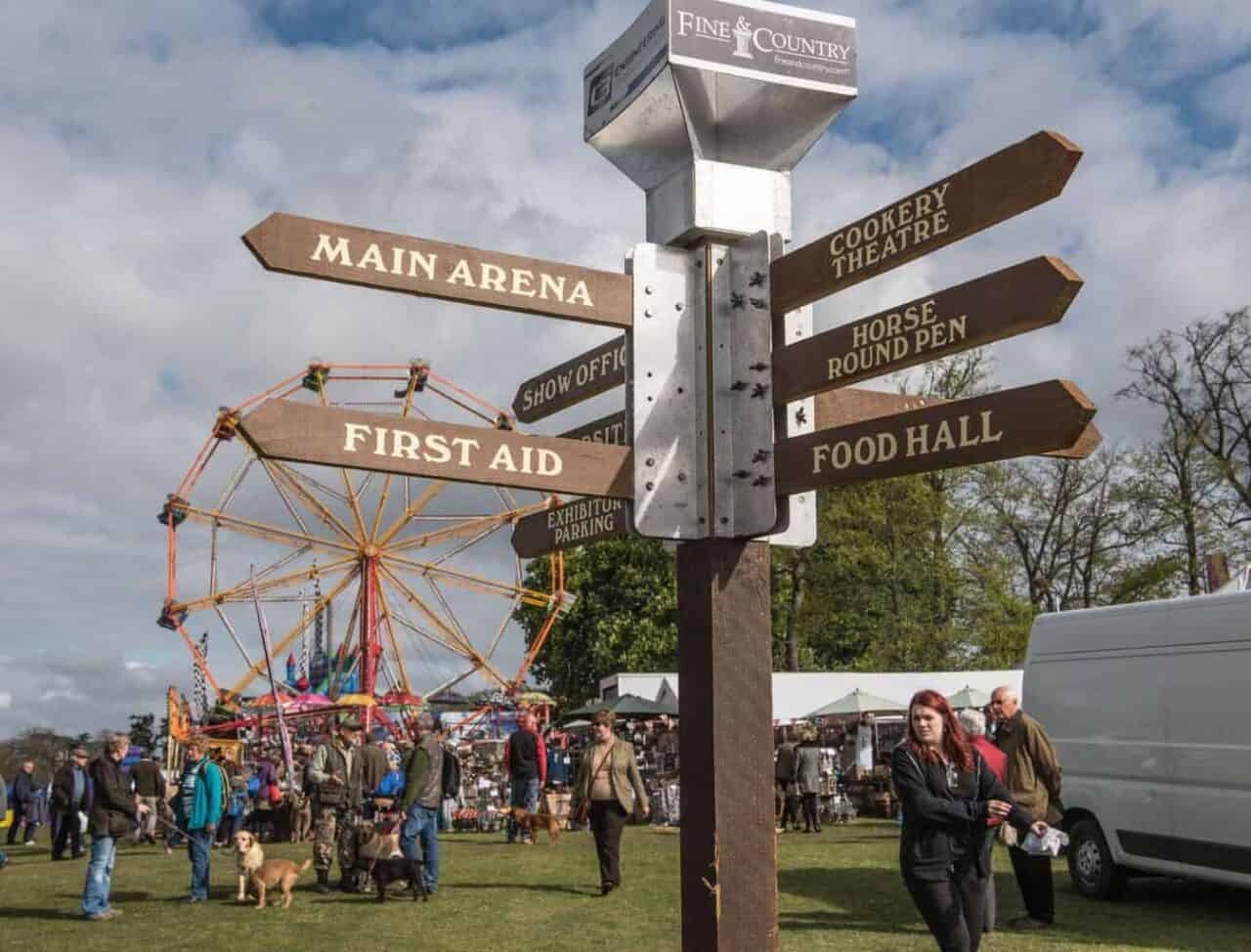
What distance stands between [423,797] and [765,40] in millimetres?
10131

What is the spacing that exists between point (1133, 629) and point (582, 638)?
34695 millimetres

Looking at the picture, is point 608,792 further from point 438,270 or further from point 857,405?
point 438,270

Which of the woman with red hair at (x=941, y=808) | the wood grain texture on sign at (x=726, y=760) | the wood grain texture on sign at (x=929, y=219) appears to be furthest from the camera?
the woman with red hair at (x=941, y=808)

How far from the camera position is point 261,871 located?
12500 millimetres

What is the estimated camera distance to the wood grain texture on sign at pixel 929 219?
325cm

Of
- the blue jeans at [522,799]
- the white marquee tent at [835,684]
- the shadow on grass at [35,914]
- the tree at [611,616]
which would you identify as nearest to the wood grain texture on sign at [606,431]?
the shadow on grass at [35,914]

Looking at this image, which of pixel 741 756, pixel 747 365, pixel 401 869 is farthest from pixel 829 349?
pixel 401 869

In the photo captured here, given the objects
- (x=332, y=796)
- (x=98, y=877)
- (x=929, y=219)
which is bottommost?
(x=98, y=877)

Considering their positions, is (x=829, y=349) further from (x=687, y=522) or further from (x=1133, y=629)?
(x=1133, y=629)

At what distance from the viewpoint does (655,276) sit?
3662mm

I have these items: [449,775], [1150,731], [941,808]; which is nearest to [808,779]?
[449,775]

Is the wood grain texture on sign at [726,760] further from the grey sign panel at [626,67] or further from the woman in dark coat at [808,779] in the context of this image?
the woman in dark coat at [808,779]

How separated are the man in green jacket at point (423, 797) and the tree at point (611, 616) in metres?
27.9

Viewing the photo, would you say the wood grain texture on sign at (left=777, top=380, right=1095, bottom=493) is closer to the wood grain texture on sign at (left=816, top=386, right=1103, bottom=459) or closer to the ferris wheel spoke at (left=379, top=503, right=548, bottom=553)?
the wood grain texture on sign at (left=816, top=386, right=1103, bottom=459)
